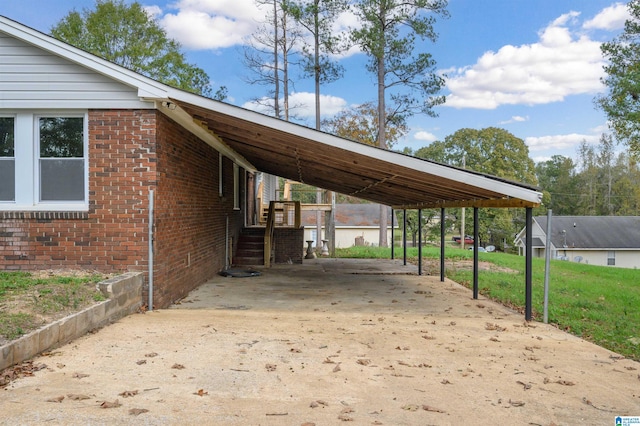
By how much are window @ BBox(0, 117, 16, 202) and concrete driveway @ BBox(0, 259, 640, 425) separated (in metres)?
2.67

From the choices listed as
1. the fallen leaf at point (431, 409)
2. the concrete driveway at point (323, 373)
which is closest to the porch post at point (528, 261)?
the concrete driveway at point (323, 373)

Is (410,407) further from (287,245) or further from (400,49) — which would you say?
(400,49)

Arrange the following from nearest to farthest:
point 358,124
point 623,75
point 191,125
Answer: point 191,125 < point 623,75 < point 358,124

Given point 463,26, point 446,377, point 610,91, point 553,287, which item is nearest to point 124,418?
point 446,377

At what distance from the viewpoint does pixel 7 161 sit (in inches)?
256

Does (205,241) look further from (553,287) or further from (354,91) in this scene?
(354,91)

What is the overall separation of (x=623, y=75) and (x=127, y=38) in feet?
74.3

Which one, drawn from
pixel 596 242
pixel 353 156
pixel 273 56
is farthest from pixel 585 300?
pixel 596 242

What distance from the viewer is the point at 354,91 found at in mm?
29812

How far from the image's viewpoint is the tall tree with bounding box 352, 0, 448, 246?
2067 cm

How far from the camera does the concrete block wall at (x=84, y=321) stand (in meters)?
3.79

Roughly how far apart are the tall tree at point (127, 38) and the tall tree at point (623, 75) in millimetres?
19345

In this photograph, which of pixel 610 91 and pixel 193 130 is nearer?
pixel 193 130

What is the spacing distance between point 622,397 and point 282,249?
11625mm
